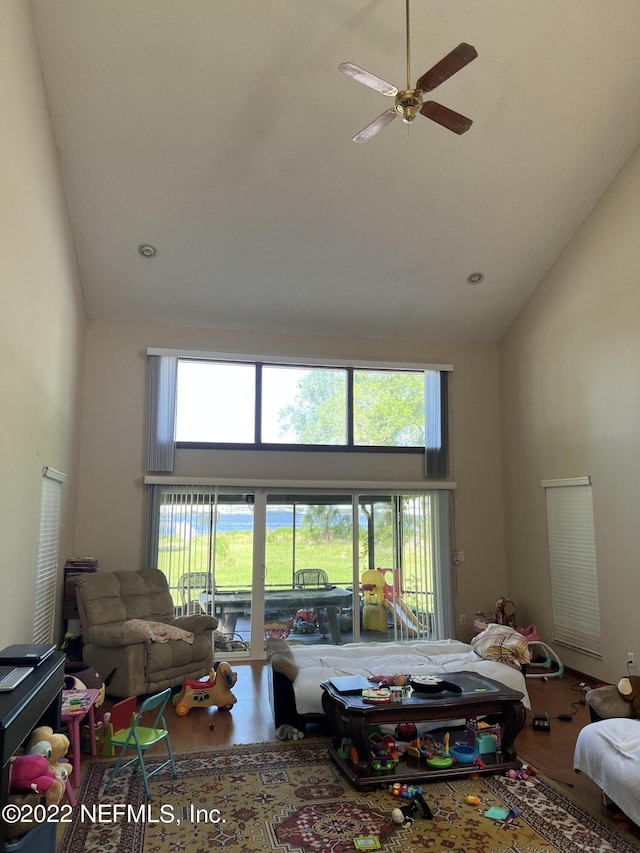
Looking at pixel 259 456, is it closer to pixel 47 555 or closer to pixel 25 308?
pixel 47 555

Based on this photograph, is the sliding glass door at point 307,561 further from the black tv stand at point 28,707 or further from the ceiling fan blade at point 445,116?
the ceiling fan blade at point 445,116

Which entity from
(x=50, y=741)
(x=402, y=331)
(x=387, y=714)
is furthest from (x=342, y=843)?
(x=402, y=331)

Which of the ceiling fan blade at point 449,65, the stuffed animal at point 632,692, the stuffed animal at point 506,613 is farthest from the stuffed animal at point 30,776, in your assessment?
the stuffed animal at point 506,613

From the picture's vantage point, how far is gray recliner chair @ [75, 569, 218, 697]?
5012 millimetres

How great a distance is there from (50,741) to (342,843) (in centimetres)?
146

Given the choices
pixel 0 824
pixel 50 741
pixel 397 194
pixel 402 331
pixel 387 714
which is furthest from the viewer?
pixel 402 331

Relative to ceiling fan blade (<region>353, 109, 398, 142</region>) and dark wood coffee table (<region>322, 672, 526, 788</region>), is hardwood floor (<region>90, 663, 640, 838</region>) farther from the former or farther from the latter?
ceiling fan blade (<region>353, 109, 398, 142</region>)

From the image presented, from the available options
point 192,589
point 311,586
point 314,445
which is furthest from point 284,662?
point 314,445

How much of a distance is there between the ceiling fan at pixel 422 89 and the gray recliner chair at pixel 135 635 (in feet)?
14.1

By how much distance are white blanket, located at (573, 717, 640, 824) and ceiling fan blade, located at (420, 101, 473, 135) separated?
357cm

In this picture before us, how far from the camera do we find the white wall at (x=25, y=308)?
3480 millimetres

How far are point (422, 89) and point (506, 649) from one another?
13.4ft

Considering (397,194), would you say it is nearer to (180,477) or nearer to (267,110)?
(267,110)

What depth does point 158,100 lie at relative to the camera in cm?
459
